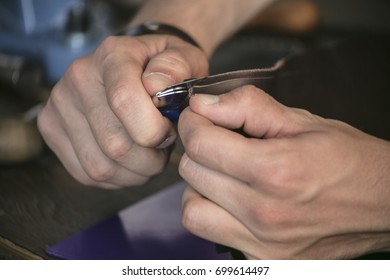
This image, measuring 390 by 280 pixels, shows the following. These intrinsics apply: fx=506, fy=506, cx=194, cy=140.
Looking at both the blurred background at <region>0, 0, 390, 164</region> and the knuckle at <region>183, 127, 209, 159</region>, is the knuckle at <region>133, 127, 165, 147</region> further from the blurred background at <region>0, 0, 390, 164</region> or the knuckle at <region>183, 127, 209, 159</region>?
the blurred background at <region>0, 0, 390, 164</region>

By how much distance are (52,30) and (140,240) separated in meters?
0.55

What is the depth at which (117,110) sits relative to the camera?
38cm

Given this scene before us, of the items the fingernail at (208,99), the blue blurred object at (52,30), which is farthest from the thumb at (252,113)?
the blue blurred object at (52,30)

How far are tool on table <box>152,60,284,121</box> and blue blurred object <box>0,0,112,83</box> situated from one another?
1.41 ft

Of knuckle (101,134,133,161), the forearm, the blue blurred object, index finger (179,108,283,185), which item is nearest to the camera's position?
index finger (179,108,283,185)

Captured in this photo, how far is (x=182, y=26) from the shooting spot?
577 millimetres

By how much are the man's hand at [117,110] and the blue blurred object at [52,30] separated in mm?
319

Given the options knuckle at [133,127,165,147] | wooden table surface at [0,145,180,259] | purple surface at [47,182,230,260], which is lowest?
purple surface at [47,182,230,260]

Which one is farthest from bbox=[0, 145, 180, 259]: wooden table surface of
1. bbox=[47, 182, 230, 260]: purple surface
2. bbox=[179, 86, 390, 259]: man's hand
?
bbox=[179, 86, 390, 259]: man's hand

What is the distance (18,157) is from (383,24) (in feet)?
2.85

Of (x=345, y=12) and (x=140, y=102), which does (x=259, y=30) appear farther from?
(x=140, y=102)

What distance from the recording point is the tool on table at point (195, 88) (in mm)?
357

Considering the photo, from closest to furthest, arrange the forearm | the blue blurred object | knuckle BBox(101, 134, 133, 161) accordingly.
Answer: knuckle BBox(101, 134, 133, 161), the forearm, the blue blurred object

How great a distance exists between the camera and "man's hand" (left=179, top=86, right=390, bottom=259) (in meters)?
0.31
